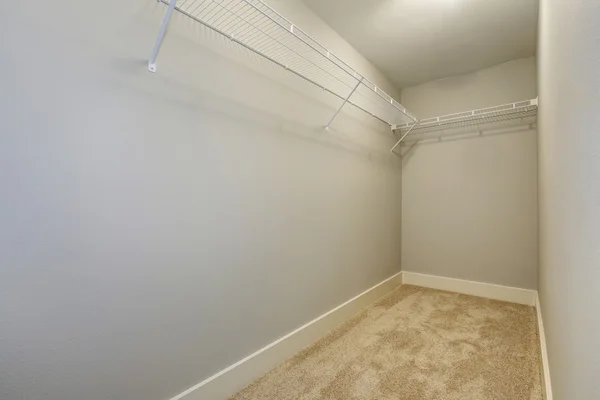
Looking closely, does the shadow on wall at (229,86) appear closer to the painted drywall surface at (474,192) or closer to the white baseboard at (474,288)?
the painted drywall surface at (474,192)

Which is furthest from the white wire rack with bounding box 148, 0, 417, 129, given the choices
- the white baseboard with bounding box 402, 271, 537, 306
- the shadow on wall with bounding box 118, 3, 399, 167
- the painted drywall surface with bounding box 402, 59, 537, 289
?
the white baseboard with bounding box 402, 271, 537, 306

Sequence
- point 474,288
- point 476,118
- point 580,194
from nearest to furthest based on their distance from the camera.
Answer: point 580,194
point 476,118
point 474,288

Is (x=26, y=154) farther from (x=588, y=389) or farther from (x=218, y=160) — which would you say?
(x=588, y=389)

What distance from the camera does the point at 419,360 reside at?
5.61 ft

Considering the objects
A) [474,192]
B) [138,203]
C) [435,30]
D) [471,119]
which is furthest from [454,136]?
[138,203]

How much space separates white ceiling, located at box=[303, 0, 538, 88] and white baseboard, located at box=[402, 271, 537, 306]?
2.13m

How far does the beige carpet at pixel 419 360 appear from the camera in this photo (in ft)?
4.74

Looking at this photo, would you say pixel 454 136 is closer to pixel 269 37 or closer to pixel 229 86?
pixel 269 37

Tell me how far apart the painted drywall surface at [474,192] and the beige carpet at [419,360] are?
0.54 meters

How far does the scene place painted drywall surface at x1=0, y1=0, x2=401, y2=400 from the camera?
0.88 m

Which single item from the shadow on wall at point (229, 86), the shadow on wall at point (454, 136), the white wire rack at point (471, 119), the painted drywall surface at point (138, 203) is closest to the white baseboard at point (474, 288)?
the shadow on wall at point (454, 136)

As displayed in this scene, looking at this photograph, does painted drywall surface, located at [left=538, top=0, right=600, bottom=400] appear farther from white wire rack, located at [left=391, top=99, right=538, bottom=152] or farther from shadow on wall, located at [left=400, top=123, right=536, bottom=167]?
shadow on wall, located at [left=400, top=123, right=536, bottom=167]

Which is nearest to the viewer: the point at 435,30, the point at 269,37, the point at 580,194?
the point at 580,194

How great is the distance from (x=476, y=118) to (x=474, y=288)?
5.47 feet
